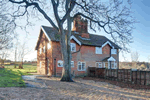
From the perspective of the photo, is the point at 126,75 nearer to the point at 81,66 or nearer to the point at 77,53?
the point at 81,66

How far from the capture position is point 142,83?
15.4 metres

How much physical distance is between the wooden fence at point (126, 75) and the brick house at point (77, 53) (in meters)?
3.44

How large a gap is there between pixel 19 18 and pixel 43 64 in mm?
10224

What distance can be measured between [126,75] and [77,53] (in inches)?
374

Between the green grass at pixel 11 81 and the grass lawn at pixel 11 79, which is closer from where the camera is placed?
the green grass at pixel 11 81

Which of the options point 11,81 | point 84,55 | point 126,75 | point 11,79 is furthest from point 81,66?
point 11,81

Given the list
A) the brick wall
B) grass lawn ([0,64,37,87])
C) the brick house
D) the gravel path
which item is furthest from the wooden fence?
grass lawn ([0,64,37,87])

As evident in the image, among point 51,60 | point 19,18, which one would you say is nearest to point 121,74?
point 51,60

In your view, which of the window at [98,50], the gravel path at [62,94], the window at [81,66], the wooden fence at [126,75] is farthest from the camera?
the window at [98,50]

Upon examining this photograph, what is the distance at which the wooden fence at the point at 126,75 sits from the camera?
50.0 ft

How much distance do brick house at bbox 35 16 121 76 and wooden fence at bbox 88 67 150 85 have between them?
3.44m

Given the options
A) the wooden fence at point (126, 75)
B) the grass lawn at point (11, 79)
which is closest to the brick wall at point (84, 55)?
the wooden fence at point (126, 75)

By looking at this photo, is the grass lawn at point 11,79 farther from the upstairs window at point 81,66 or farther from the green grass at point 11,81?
the upstairs window at point 81,66

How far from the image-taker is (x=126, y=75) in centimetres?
1725
